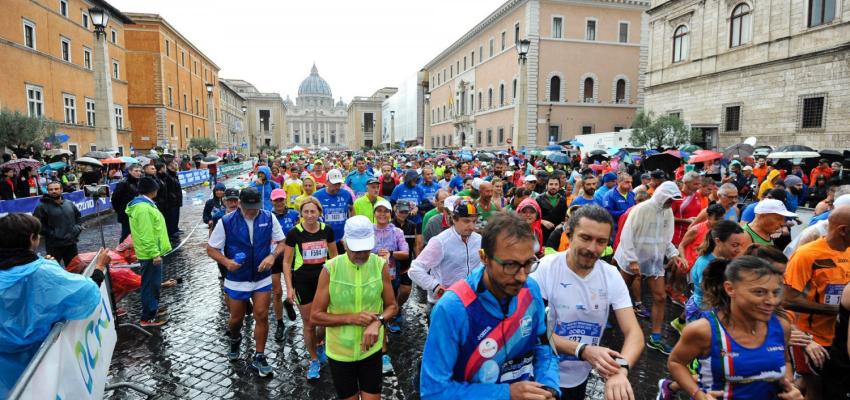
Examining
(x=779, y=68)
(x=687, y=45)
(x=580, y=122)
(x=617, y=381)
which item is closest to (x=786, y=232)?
(x=617, y=381)

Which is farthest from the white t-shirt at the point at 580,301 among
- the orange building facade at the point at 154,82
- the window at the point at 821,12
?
the orange building facade at the point at 154,82

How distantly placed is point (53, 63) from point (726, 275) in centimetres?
3335

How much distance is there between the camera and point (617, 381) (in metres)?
2.04

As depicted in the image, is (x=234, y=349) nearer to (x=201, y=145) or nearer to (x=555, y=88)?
(x=555, y=88)

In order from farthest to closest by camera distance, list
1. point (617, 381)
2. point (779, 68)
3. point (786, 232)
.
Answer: point (779, 68) < point (786, 232) < point (617, 381)

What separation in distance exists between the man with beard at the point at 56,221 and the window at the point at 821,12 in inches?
989

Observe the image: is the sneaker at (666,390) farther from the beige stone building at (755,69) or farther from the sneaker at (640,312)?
the beige stone building at (755,69)

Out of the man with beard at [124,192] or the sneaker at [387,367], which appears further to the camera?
the man with beard at [124,192]

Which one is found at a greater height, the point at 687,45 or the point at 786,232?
the point at 687,45

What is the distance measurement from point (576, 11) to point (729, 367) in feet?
137

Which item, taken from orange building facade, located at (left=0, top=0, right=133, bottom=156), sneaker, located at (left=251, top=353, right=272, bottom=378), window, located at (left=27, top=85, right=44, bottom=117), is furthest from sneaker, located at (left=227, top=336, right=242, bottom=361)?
window, located at (left=27, top=85, right=44, bottom=117)

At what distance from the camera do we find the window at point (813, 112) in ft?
63.9

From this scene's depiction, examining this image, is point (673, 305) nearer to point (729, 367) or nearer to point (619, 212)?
point (619, 212)

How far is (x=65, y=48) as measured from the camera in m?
28.1
